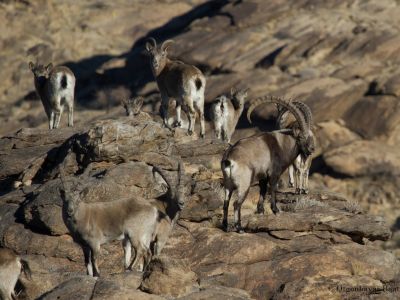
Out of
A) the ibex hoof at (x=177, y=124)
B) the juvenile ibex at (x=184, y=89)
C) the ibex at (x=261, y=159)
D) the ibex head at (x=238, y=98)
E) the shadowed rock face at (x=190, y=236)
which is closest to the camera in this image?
the shadowed rock face at (x=190, y=236)

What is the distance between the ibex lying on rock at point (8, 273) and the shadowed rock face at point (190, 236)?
48cm

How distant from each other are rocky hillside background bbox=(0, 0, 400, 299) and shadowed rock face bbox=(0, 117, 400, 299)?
0.03m

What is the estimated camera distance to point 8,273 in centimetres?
1481

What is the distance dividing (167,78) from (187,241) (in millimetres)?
7657

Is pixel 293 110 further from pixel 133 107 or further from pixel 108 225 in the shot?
pixel 133 107

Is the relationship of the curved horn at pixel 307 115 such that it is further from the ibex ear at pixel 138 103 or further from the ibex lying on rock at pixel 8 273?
the ibex ear at pixel 138 103

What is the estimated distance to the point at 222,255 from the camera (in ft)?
55.4

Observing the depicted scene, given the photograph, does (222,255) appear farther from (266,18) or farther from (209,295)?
(266,18)

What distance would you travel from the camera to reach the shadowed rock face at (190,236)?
14.3 meters

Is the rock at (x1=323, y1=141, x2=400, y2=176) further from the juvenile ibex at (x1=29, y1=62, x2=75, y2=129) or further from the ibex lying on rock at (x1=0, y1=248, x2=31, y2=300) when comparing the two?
the ibex lying on rock at (x1=0, y1=248, x2=31, y2=300)

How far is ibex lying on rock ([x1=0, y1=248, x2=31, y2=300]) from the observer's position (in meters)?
14.8

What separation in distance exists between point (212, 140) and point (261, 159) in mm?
3769

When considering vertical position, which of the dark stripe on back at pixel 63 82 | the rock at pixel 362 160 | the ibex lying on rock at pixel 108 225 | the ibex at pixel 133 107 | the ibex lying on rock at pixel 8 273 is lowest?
the rock at pixel 362 160

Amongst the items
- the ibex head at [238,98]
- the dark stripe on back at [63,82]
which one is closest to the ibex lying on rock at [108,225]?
the dark stripe on back at [63,82]
